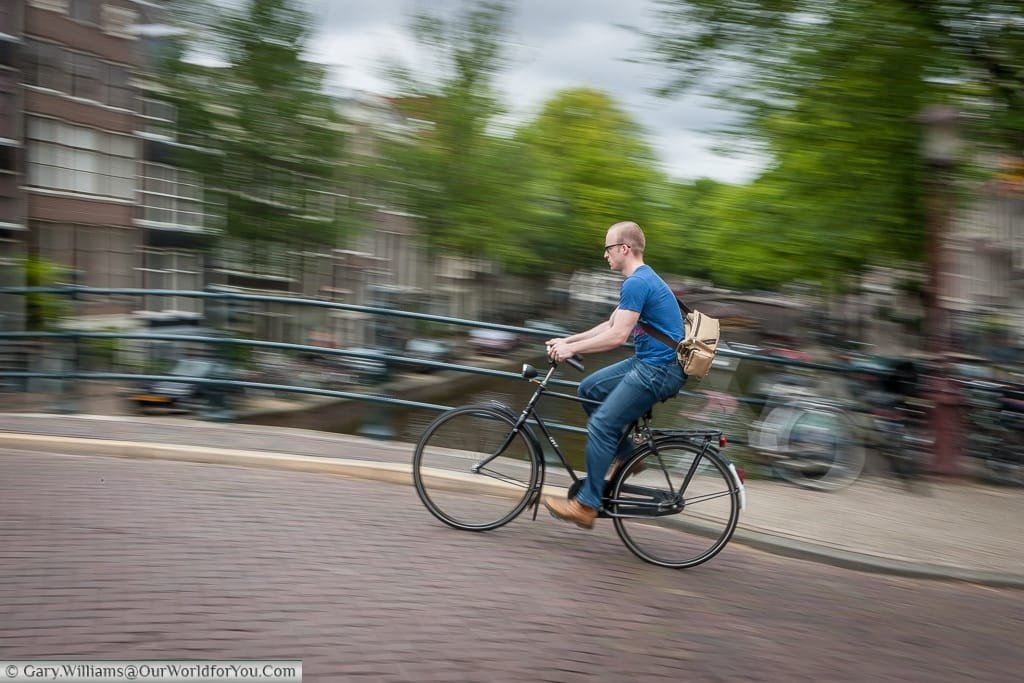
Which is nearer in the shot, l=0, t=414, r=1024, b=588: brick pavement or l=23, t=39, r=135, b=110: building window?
l=0, t=414, r=1024, b=588: brick pavement

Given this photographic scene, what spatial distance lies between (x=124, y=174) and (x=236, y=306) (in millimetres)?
28119

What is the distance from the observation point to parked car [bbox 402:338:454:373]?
29.2 feet

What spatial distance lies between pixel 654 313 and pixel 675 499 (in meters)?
1.12

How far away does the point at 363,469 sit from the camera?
7.27m

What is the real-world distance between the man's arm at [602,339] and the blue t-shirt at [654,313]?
0.08 m

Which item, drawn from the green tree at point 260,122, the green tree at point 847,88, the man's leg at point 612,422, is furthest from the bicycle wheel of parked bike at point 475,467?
the green tree at point 260,122

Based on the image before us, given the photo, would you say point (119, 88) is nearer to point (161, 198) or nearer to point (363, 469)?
point (161, 198)

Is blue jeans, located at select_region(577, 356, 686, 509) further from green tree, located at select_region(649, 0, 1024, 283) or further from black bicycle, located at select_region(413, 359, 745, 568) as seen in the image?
green tree, located at select_region(649, 0, 1024, 283)

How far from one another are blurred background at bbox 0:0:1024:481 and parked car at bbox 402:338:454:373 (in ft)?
0.24

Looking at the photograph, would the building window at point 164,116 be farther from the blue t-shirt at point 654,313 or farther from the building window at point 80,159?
the blue t-shirt at point 654,313

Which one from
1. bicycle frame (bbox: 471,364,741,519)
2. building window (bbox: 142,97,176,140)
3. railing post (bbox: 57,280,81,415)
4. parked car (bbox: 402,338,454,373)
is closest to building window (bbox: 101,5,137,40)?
building window (bbox: 142,97,176,140)

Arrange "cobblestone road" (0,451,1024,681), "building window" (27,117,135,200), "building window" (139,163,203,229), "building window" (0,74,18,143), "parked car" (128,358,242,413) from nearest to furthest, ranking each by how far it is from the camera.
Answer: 1. "cobblestone road" (0,451,1024,681)
2. "parked car" (128,358,242,413)
3. "building window" (0,74,18,143)
4. "building window" (27,117,135,200)
5. "building window" (139,163,203,229)

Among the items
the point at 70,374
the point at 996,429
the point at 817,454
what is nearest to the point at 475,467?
the point at 817,454

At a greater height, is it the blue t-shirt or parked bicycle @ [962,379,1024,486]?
the blue t-shirt
